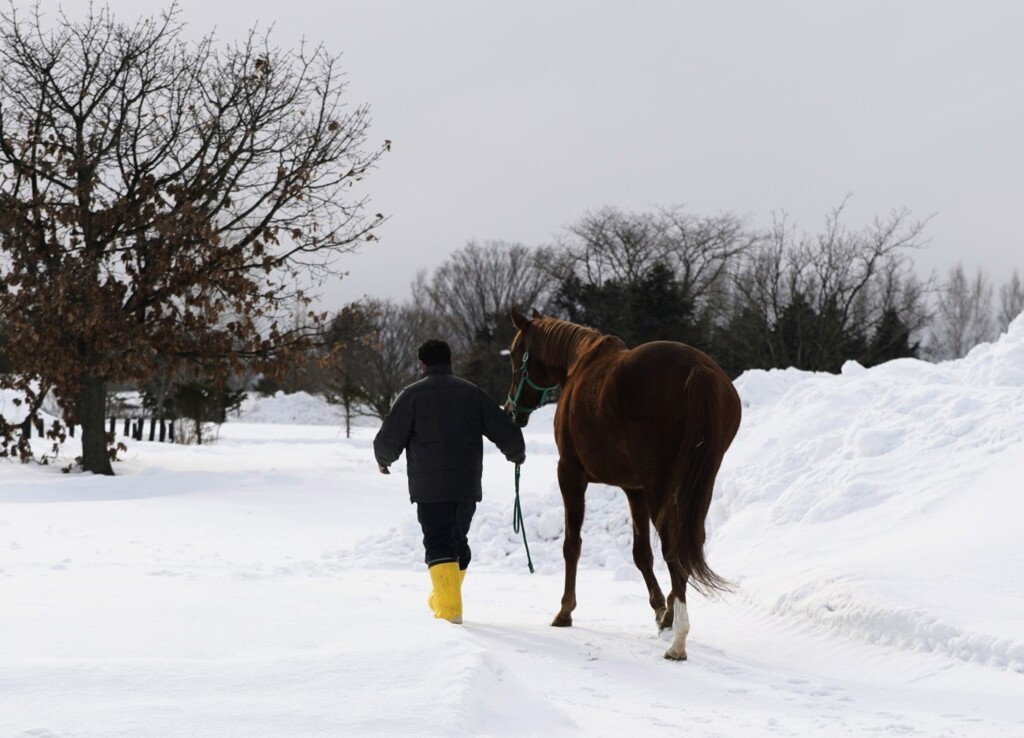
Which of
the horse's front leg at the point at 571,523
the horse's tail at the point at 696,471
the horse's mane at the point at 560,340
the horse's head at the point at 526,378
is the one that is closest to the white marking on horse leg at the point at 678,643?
the horse's tail at the point at 696,471

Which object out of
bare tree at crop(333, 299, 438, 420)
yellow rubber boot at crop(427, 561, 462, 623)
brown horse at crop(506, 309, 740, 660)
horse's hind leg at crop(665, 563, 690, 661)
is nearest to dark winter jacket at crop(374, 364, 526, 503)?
yellow rubber boot at crop(427, 561, 462, 623)

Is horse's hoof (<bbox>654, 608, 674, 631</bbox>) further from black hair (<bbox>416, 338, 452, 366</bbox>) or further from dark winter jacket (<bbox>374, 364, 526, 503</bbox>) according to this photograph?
black hair (<bbox>416, 338, 452, 366</bbox>)

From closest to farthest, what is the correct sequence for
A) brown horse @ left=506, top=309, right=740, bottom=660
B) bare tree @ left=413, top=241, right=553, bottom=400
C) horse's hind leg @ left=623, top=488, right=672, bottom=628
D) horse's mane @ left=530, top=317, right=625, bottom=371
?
brown horse @ left=506, top=309, right=740, bottom=660 → horse's hind leg @ left=623, top=488, right=672, bottom=628 → horse's mane @ left=530, top=317, right=625, bottom=371 → bare tree @ left=413, top=241, right=553, bottom=400

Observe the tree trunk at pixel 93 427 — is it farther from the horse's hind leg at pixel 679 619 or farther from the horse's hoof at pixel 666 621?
the horse's hind leg at pixel 679 619

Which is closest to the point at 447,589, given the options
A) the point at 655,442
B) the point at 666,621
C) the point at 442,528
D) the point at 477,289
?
the point at 442,528

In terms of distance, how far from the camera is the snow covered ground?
14.4ft

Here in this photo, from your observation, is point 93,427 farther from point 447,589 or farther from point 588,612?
point 447,589

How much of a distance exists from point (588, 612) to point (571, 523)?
119cm

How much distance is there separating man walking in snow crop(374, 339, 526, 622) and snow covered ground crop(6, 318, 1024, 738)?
38 cm

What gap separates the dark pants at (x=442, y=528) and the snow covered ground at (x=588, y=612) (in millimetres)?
391

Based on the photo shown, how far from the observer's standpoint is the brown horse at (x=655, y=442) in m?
6.26

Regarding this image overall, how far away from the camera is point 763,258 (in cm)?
4078

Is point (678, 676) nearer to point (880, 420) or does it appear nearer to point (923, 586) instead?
point (923, 586)

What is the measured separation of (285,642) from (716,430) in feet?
8.75
